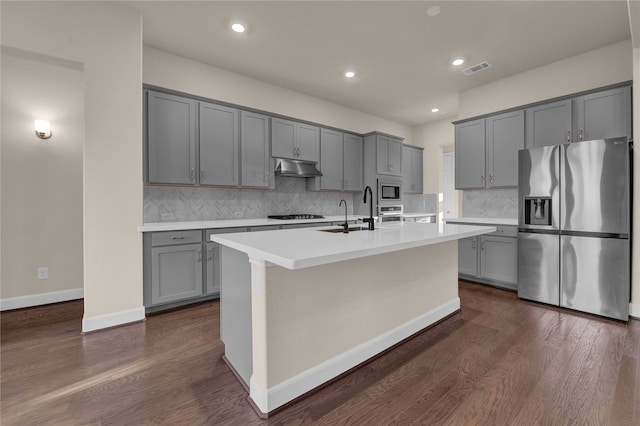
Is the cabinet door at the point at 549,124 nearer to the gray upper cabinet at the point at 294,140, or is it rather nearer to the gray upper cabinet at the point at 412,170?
the gray upper cabinet at the point at 412,170

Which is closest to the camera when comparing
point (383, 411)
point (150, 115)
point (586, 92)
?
point (383, 411)

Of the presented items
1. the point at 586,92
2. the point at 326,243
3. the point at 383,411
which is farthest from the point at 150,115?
the point at 586,92

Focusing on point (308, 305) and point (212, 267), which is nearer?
point (308, 305)

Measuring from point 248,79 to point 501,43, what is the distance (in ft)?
10.6

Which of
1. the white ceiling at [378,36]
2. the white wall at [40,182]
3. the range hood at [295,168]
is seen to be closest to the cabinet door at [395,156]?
the white ceiling at [378,36]

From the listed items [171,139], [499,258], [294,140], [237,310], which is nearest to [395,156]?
→ [294,140]

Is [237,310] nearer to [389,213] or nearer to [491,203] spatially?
[389,213]

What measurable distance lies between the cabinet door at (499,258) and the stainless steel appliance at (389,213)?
1.74 m

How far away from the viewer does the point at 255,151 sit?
4035mm

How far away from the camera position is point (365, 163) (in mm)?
5430

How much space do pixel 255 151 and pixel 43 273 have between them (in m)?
2.79

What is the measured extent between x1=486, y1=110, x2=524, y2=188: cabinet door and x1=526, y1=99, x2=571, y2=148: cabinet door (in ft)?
0.36

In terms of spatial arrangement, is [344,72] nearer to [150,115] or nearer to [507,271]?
[150,115]

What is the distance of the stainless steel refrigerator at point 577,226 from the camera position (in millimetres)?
2809
